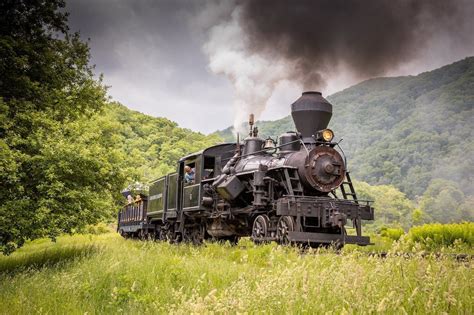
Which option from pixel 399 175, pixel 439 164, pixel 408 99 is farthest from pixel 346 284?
pixel 408 99

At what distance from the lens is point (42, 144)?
9.46m

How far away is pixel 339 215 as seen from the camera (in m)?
9.79

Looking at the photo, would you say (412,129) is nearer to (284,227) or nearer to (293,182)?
(293,182)

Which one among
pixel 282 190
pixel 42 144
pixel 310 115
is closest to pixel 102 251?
pixel 42 144

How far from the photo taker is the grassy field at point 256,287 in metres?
3.71

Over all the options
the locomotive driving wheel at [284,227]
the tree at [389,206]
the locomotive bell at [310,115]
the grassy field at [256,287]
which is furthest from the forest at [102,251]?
the tree at [389,206]

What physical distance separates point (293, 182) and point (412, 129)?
2950 inches

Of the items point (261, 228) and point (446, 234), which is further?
point (446, 234)

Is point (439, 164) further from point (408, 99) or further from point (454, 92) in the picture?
point (408, 99)

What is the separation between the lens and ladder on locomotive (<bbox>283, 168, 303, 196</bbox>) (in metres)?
10.2

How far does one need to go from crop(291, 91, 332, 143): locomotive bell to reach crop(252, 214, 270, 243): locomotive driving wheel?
2221mm

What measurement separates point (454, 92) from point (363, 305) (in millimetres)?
83547

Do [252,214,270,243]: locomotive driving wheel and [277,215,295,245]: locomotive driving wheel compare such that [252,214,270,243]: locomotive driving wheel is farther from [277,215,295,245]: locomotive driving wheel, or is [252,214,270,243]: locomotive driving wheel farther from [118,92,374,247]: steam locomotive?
[277,215,295,245]: locomotive driving wheel

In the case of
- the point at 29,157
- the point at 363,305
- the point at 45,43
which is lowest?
the point at 363,305
